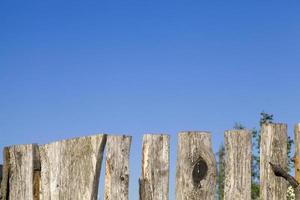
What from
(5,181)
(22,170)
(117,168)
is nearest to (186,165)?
(117,168)

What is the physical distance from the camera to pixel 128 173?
7.05 metres

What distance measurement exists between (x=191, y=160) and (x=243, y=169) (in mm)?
529

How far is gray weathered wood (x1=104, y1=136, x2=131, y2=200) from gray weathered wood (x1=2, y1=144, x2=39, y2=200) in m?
1.03

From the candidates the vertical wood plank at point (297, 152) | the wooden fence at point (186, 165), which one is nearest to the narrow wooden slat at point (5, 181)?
the wooden fence at point (186, 165)

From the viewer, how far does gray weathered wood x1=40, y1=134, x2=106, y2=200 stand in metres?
7.20

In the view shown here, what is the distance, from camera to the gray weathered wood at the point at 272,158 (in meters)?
7.04

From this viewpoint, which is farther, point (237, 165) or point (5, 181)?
point (5, 181)

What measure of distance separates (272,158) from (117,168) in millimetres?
1566

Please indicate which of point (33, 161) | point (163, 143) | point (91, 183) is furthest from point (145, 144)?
point (33, 161)

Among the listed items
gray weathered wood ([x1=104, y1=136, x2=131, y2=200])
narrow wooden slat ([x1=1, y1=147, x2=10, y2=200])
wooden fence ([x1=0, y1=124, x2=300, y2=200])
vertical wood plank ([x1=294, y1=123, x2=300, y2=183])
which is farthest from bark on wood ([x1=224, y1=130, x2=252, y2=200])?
narrow wooden slat ([x1=1, y1=147, x2=10, y2=200])

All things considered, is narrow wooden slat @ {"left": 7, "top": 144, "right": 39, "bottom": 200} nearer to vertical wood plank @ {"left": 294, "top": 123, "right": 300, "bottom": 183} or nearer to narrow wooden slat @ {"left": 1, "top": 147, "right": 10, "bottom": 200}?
narrow wooden slat @ {"left": 1, "top": 147, "right": 10, "bottom": 200}

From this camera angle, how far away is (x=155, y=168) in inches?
277

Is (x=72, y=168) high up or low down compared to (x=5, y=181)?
up

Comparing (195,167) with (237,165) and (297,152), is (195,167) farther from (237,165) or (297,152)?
(297,152)
